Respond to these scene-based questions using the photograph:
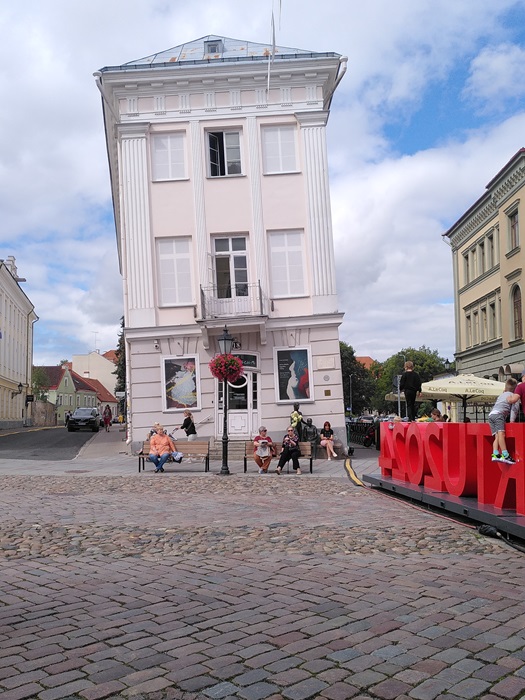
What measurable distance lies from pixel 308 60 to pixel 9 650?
79.4ft

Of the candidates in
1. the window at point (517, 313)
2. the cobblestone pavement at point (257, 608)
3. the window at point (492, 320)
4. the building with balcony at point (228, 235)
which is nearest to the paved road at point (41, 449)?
the building with balcony at point (228, 235)

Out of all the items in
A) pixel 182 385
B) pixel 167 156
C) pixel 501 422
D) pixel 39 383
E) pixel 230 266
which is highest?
pixel 167 156

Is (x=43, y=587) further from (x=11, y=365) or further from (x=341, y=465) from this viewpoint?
(x=11, y=365)

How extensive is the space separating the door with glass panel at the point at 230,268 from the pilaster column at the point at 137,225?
2.25m

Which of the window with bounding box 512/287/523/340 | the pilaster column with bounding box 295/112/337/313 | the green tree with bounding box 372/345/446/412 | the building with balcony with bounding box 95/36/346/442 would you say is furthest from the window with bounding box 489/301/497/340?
the green tree with bounding box 372/345/446/412

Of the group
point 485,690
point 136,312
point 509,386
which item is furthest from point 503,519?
point 136,312

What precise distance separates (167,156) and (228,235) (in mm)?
3507

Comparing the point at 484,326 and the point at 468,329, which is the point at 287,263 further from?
the point at 468,329

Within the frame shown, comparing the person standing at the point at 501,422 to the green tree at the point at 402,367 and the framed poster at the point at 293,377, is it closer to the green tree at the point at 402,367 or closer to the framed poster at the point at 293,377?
the framed poster at the point at 293,377

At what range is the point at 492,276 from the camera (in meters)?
41.9

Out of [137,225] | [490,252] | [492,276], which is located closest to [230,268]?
[137,225]

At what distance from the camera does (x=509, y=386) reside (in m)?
10.3

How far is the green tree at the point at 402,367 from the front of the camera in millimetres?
96175

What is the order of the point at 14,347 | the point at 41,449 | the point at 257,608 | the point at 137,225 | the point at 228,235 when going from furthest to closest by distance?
the point at 14,347, the point at 41,449, the point at 228,235, the point at 137,225, the point at 257,608
